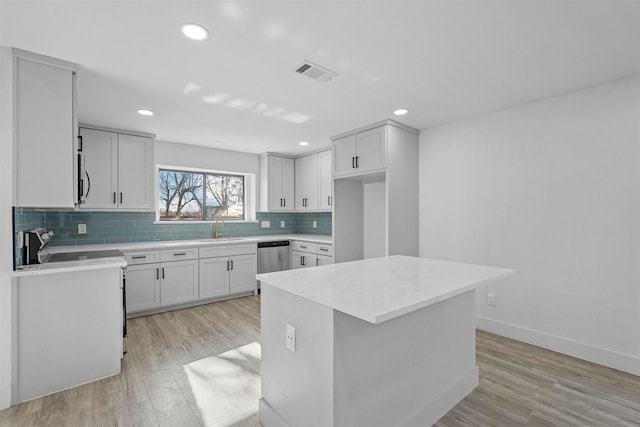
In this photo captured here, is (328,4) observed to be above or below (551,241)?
Answer: above

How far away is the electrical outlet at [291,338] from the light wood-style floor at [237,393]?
650mm

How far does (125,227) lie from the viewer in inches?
163

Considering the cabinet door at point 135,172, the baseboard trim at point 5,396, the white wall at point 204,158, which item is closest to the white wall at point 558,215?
the white wall at point 204,158

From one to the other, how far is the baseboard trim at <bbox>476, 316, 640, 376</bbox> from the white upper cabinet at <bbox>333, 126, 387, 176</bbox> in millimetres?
2122

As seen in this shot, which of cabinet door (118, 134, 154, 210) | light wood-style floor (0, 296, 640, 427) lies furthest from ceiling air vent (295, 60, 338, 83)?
cabinet door (118, 134, 154, 210)

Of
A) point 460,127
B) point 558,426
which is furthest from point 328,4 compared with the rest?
point 558,426

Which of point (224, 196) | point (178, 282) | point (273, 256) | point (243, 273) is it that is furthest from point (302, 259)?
point (178, 282)

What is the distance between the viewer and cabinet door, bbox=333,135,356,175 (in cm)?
391

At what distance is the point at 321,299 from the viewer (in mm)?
1277

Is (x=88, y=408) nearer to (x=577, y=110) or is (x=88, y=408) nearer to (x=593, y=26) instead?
(x=593, y=26)

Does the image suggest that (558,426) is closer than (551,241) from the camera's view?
Yes

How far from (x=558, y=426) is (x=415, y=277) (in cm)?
130

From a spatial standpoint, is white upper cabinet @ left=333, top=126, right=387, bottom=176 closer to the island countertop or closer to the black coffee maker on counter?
the island countertop

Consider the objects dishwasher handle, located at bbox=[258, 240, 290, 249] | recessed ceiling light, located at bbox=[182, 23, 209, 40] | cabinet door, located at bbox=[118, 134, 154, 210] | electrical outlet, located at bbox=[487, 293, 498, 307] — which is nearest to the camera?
recessed ceiling light, located at bbox=[182, 23, 209, 40]
